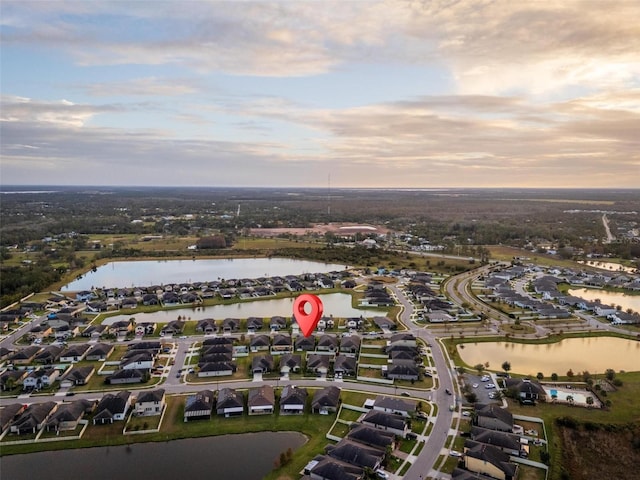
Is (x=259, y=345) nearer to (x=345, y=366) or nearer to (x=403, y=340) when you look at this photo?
(x=345, y=366)

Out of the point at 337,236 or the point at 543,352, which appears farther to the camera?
the point at 337,236

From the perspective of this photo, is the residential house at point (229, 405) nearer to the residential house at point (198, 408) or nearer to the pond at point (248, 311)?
the residential house at point (198, 408)

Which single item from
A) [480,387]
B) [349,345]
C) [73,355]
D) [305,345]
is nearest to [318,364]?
[305,345]

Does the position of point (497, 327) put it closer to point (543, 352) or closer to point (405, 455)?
point (543, 352)

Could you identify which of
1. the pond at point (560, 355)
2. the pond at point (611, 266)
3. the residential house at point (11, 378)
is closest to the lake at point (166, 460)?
the residential house at point (11, 378)

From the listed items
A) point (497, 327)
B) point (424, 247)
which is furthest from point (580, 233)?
point (497, 327)

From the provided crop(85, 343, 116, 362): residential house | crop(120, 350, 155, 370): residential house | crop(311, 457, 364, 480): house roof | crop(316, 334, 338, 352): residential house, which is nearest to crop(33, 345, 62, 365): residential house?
crop(85, 343, 116, 362): residential house

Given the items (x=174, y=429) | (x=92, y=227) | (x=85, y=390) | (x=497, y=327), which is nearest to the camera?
(x=174, y=429)
